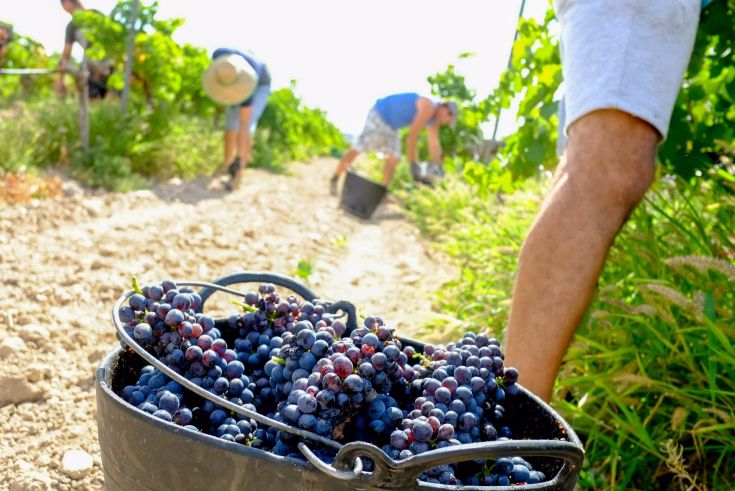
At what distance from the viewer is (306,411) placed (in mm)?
950

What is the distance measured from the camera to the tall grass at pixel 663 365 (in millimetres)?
1655

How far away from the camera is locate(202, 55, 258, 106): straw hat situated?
7379 mm

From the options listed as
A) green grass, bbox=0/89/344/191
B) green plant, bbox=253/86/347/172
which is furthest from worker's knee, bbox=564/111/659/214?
green plant, bbox=253/86/347/172

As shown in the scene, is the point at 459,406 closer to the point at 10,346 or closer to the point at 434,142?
the point at 10,346

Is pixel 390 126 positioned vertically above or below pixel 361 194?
above

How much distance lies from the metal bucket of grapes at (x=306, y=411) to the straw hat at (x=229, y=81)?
644cm

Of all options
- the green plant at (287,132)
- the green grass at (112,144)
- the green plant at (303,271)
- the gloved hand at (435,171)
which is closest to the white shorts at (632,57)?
the green plant at (303,271)

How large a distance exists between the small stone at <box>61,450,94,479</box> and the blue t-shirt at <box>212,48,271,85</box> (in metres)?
6.73

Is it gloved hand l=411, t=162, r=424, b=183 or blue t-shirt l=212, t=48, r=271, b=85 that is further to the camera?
gloved hand l=411, t=162, r=424, b=183

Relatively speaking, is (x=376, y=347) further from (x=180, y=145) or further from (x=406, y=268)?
(x=180, y=145)

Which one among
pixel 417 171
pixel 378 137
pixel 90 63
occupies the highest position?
pixel 378 137

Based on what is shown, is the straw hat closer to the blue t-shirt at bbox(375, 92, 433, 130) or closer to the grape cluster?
the blue t-shirt at bbox(375, 92, 433, 130)

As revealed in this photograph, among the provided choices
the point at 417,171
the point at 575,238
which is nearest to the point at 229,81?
the point at 417,171

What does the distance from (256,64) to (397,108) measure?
1.98 meters
